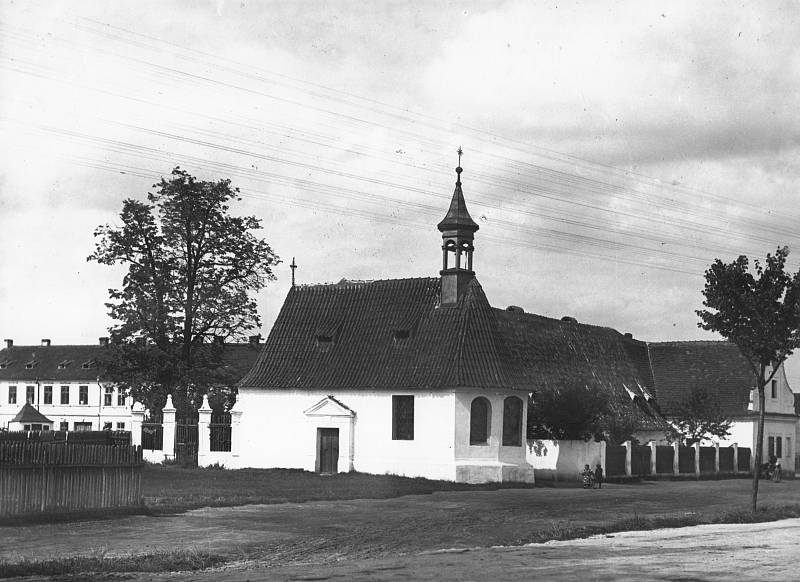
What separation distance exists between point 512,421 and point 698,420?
657 inches

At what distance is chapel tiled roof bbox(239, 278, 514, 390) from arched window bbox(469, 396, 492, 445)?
1.05m

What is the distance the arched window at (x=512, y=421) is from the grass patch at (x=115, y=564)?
27402mm

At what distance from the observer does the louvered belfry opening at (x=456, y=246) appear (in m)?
46.7

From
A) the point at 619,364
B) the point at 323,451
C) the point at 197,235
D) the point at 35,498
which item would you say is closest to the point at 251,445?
the point at 323,451

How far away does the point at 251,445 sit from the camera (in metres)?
49.0

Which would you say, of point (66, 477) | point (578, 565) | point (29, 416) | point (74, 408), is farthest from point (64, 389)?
point (578, 565)

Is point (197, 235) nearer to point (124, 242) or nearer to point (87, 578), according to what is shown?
point (124, 242)

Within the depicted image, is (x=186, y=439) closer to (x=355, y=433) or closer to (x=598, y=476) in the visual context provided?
(x=355, y=433)

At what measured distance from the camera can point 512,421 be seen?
45.3m

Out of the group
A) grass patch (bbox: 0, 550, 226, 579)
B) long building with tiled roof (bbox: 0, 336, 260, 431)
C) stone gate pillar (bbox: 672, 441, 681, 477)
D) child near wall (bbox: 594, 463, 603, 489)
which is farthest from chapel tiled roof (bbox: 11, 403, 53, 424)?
grass patch (bbox: 0, 550, 226, 579)

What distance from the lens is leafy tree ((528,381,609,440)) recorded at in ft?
153

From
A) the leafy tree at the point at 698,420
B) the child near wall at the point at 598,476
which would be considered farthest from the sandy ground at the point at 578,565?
the leafy tree at the point at 698,420

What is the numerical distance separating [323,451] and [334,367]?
3421mm

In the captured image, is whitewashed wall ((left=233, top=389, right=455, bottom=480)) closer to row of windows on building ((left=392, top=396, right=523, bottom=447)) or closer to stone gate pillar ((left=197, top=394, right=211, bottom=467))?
row of windows on building ((left=392, top=396, right=523, bottom=447))
